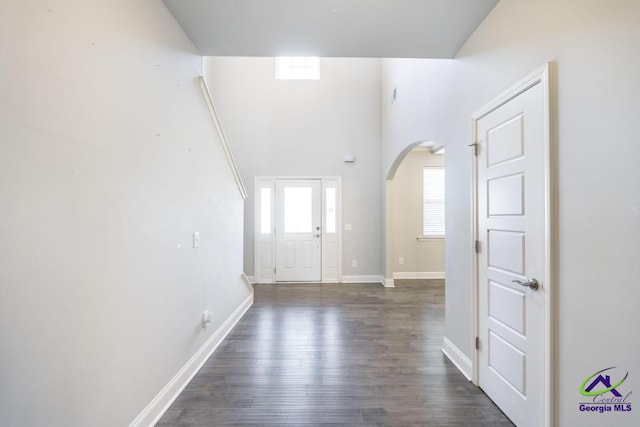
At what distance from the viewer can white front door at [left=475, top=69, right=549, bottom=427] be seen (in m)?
1.52

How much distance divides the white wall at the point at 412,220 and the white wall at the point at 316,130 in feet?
1.71

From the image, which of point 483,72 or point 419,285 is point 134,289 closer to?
point 483,72

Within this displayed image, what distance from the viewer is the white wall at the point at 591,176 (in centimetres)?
108

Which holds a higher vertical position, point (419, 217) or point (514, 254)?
point (419, 217)

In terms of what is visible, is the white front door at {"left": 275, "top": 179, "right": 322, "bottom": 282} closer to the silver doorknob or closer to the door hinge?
the door hinge

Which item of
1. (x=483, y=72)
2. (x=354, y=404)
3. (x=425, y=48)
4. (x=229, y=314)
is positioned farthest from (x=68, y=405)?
(x=425, y=48)

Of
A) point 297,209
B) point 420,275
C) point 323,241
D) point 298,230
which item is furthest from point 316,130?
point 420,275

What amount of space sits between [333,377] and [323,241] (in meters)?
3.47

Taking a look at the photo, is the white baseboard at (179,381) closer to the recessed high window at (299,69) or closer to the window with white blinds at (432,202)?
the window with white blinds at (432,202)

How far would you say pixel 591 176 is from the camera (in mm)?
1229

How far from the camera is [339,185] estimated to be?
5633mm

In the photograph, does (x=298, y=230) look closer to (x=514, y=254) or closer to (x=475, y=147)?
(x=475, y=147)

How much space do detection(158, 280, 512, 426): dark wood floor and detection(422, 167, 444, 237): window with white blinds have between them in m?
2.53

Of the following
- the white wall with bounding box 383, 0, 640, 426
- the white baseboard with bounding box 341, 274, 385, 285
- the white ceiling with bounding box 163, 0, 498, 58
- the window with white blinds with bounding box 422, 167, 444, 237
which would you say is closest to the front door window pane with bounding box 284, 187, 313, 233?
the white baseboard with bounding box 341, 274, 385, 285
